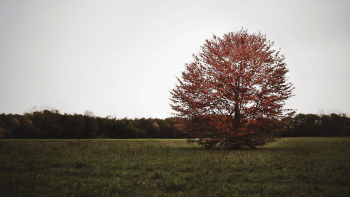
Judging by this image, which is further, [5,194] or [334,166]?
[334,166]

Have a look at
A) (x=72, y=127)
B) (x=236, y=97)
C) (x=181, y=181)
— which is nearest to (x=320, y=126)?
(x=236, y=97)

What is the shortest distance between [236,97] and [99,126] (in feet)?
184

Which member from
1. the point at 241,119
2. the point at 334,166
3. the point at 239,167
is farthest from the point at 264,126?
the point at 239,167

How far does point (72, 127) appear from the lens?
6128 centimetres

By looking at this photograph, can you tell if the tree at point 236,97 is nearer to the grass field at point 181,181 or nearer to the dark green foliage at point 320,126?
the grass field at point 181,181

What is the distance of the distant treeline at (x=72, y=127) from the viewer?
55125 millimetres

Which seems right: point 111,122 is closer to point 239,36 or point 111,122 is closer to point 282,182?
point 239,36

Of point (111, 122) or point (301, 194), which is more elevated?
point (111, 122)

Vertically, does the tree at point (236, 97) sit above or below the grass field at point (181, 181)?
above

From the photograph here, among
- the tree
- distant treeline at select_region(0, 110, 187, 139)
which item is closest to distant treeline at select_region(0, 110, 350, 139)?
distant treeline at select_region(0, 110, 187, 139)

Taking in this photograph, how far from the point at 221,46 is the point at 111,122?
181 ft

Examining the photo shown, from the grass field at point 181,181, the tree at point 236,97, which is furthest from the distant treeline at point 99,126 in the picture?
the grass field at point 181,181

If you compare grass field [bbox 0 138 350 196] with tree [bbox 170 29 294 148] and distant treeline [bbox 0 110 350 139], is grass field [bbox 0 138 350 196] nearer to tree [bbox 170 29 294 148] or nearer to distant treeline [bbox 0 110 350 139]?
tree [bbox 170 29 294 148]

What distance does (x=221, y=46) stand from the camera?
2316cm
